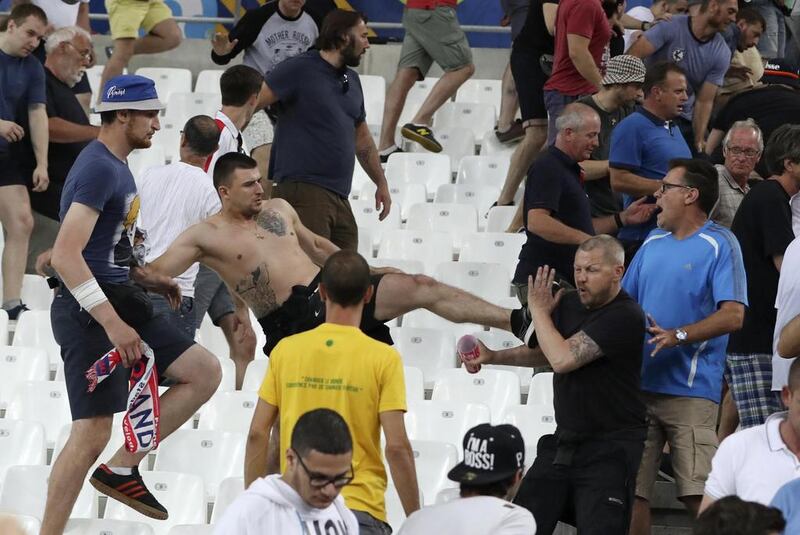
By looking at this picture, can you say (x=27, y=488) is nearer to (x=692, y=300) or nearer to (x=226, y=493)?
(x=226, y=493)

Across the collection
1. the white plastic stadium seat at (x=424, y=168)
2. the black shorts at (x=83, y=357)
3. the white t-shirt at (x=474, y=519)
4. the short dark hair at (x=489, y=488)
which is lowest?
the white plastic stadium seat at (x=424, y=168)

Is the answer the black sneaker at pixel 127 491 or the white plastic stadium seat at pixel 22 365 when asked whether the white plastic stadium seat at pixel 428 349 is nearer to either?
the white plastic stadium seat at pixel 22 365

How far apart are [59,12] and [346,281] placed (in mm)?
6248

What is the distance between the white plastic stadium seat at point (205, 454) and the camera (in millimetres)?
7383

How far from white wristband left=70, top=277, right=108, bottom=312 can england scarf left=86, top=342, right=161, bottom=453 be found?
224 mm

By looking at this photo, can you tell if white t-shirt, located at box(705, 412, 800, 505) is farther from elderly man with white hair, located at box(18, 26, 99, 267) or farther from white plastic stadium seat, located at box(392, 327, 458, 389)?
elderly man with white hair, located at box(18, 26, 99, 267)

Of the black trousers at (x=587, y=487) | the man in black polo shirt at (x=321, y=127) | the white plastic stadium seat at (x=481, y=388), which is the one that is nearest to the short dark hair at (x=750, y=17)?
the man in black polo shirt at (x=321, y=127)

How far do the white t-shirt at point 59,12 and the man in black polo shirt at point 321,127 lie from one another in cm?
307

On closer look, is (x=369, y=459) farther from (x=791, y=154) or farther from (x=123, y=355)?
(x=791, y=154)

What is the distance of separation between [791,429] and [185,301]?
3.62m

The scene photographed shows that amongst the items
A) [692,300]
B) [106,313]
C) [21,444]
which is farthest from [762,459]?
[21,444]

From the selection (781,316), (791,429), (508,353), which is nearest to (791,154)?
(781,316)

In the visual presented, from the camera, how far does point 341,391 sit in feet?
17.2

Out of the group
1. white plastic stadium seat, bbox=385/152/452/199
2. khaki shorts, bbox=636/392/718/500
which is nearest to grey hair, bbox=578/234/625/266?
khaki shorts, bbox=636/392/718/500
